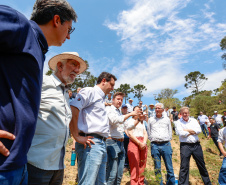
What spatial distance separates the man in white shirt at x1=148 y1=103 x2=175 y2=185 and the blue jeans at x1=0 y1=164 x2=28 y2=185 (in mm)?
4140

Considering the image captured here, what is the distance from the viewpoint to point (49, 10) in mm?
1190

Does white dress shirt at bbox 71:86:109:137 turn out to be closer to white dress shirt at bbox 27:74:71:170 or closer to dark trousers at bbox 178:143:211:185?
white dress shirt at bbox 27:74:71:170

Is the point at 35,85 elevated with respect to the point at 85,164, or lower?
elevated

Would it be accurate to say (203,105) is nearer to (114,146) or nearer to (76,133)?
(114,146)

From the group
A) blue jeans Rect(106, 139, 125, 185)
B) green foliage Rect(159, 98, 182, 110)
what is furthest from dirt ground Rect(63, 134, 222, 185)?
green foliage Rect(159, 98, 182, 110)

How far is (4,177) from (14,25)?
2.29ft

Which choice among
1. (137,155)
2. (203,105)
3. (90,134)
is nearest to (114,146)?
(137,155)

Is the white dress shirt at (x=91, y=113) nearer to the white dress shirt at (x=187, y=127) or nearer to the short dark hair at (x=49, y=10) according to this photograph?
the short dark hair at (x=49, y=10)

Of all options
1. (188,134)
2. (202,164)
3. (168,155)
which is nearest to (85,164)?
(168,155)

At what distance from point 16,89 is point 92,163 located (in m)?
1.65

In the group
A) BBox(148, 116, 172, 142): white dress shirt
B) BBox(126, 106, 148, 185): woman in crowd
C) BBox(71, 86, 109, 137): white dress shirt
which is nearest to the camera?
BBox(71, 86, 109, 137): white dress shirt

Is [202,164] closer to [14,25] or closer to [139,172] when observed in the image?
[139,172]

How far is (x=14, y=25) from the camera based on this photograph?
825 mm

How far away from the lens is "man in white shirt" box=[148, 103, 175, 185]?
182 inches
